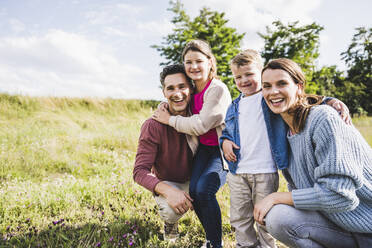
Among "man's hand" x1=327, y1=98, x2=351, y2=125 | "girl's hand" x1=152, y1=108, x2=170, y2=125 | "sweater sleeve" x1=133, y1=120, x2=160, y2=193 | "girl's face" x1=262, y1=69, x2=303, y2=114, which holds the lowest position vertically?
"sweater sleeve" x1=133, y1=120, x2=160, y2=193

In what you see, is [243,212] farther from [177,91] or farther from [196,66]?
[196,66]

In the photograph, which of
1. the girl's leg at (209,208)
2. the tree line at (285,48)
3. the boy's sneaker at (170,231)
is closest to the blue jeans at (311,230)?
the girl's leg at (209,208)

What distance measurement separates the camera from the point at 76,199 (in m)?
3.66

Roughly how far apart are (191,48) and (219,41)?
47.8 ft

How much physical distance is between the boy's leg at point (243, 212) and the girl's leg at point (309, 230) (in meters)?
0.64

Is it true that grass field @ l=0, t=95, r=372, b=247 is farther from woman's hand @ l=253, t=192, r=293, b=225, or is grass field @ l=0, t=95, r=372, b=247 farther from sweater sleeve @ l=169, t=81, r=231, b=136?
sweater sleeve @ l=169, t=81, r=231, b=136

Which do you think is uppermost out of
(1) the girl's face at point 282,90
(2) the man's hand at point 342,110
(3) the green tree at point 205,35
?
(3) the green tree at point 205,35

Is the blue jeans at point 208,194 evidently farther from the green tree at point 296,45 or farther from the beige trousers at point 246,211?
the green tree at point 296,45

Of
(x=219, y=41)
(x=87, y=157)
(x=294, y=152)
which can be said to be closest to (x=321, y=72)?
(x=219, y=41)

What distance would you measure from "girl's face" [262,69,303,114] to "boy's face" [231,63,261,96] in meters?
0.57

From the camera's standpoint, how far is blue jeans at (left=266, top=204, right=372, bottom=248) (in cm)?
192

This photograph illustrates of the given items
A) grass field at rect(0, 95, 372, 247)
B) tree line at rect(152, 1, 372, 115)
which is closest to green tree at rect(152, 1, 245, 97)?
tree line at rect(152, 1, 372, 115)

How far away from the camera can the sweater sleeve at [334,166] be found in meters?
1.67

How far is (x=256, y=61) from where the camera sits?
270cm
